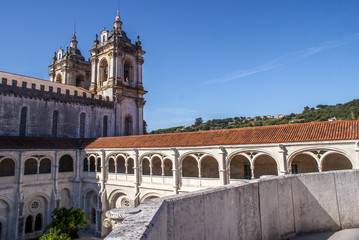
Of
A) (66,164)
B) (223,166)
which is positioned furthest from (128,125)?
(223,166)

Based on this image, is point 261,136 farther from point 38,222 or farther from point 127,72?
point 127,72

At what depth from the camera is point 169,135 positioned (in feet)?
78.5

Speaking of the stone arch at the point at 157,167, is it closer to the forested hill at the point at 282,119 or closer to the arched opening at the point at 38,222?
the arched opening at the point at 38,222

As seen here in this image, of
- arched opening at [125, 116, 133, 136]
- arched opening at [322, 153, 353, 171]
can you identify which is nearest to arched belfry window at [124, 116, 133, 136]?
arched opening at [125, 116, 133, 136]

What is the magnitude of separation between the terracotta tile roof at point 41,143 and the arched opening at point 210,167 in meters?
14.2

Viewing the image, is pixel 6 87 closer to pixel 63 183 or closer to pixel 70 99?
pixel 70 99

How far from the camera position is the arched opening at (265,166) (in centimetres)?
2064

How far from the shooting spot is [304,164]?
64.5ft

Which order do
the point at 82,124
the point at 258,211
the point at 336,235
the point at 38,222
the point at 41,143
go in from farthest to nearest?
1. the point at 82,124
2. the point at 41,143
3. the point at 38,222
4. the point at 336,235
5. the point at 258,211

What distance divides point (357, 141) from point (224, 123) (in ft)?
300

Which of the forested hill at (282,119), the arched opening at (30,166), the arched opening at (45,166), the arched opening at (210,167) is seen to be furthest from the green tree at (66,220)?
the forested hill at (282,119)

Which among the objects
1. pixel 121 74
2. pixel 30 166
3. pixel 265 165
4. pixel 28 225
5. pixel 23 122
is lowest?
pixel 28 225

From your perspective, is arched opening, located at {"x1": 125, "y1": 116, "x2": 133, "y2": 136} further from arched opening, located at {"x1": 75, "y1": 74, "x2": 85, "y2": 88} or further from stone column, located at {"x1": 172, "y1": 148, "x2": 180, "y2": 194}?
stone column, located at {"x1": 172, "y1": 148, "x2": 180, "y2": 194}

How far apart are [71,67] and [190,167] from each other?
Result: 2734 centimetres
